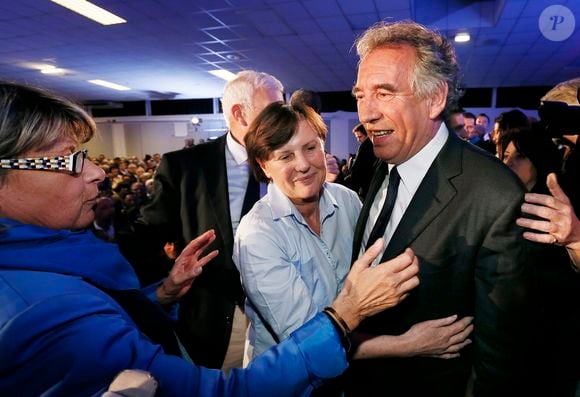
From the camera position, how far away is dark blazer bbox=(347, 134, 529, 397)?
1.18 metres

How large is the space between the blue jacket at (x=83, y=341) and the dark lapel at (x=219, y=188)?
936mm

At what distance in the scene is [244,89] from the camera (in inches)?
86.5

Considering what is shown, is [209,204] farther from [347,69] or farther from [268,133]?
[347,69]

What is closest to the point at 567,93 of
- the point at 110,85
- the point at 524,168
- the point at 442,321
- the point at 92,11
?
the point at 524,168

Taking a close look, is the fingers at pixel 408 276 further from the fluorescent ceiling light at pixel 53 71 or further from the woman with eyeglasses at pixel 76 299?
the fluorescent ceiling light at pixel 53 71

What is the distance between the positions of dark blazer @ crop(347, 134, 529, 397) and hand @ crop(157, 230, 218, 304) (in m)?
0.79

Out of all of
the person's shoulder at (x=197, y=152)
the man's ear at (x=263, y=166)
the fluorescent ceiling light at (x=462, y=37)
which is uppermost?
the fluorescent ceiling light at (x=462, y=37)

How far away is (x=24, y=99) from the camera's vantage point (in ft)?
→ 2.91

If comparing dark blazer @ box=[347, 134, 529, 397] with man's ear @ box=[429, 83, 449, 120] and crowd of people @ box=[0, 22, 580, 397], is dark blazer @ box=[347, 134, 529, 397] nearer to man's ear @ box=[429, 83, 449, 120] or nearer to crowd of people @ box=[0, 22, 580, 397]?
crowd of people @ box=[0, 22, 580, 397]

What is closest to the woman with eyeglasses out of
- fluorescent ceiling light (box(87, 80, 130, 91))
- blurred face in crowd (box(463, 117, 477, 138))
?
blurred face in crowd (box(463, 117, 477, 138))

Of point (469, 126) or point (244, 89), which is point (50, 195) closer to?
point (244, 89)

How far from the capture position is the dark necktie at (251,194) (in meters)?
2.11

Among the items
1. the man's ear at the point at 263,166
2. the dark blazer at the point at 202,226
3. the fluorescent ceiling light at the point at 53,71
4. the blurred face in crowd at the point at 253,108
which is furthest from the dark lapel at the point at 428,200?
the fluorescent ceiling light at the point at 53,71

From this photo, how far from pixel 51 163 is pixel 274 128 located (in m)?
0.94
